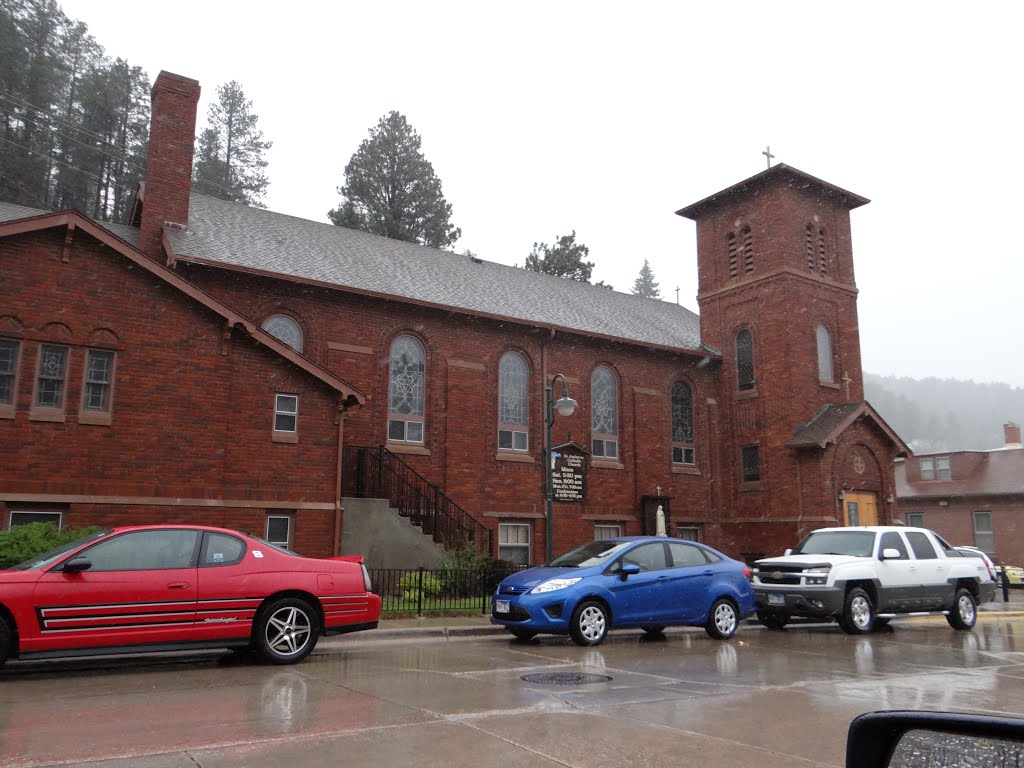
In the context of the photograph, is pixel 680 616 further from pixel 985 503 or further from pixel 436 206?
pixel 436 206

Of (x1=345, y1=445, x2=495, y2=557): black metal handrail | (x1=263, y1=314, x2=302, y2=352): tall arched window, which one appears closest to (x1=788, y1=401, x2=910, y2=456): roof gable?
(x1=345, y1=445, x2=495, y2=557): black metal handrail

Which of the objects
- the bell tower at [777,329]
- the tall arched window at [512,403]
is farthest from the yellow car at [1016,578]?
the tall arched window at [512,403]

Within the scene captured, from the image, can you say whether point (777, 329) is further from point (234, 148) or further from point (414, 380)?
point (234, 148)

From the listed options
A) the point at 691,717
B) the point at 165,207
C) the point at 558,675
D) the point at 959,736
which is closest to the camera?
the point at 959,736

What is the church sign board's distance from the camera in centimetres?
2380

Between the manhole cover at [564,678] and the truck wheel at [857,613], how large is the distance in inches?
281

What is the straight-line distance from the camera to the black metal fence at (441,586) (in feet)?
52.8

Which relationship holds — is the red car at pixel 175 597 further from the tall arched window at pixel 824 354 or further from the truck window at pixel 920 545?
the tall arched window at pixel 824 354

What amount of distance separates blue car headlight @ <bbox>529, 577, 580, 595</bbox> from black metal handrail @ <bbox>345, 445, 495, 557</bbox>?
24.8 feet

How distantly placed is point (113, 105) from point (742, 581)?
46616 mm

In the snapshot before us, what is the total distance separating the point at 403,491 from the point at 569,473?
17.7ft

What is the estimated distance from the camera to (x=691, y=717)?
694 cm

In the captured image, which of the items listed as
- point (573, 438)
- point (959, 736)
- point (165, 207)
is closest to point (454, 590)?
point (573, 438)

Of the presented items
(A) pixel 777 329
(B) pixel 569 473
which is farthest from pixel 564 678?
(A) pixel 777 329
